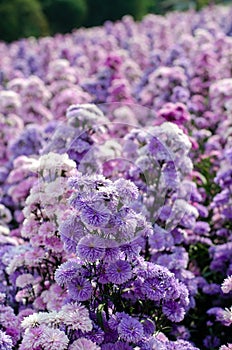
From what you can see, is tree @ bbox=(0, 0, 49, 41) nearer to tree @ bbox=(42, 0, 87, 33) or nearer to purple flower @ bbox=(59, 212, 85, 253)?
tree @ bbox=(42, 0, 87, 33)

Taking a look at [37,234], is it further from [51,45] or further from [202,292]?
[51,45]

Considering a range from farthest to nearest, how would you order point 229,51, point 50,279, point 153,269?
1. point 229,51
2. point 50,279
3. point 153,269

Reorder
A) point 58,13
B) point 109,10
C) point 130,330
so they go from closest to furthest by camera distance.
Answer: point 130,330 → point 58,13 → point 109,10

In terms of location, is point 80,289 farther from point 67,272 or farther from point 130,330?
point 130,330

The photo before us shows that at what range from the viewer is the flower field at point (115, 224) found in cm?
254

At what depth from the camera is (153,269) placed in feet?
8.88

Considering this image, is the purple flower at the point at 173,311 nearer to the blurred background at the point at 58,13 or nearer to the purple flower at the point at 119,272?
the purple flower at the point at 119,272

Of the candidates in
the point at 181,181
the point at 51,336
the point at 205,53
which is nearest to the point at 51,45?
the point at 205,53

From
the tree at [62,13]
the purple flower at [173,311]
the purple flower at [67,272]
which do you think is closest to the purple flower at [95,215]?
the purple flower at [67,272]

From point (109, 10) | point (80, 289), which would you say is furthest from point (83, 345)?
point (109, 10)

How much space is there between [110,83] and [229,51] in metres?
1.52

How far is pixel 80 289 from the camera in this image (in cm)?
258

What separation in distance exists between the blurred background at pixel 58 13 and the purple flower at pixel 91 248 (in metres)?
20.7

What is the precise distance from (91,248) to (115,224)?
131 mm
